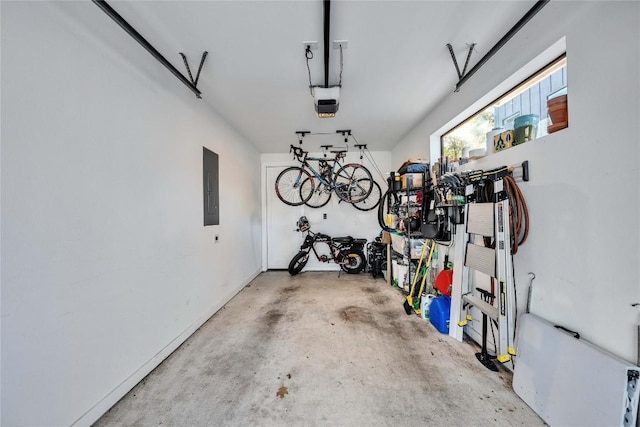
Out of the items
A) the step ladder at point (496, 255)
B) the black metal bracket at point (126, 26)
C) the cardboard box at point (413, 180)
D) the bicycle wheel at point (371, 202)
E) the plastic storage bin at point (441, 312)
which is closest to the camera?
the black metal bracket at point (126, 26)

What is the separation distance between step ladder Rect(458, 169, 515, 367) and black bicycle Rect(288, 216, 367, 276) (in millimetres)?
2527

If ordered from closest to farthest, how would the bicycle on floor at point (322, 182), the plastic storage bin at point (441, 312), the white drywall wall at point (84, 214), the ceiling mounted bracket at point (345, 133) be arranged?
the white drywall wall at point (84, 214) → the plastic storage bin at point (441, 312) → the ceiling mounted bracket at point (345, 133) → the bicycle on floor at point (322, 182)

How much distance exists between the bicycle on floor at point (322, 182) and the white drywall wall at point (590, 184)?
9.18 feet

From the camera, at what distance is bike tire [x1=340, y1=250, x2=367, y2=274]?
4.50 metres

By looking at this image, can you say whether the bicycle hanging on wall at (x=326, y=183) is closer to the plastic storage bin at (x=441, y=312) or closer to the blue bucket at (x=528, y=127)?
the plastic storage bin at (x=441, y=312)

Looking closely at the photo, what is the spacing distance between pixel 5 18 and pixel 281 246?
4266 mm

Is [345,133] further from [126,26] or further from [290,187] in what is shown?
[126,26]

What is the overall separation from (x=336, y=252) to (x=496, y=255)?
3.23 m

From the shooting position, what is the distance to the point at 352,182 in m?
4.24

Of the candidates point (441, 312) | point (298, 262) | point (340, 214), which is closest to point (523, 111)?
point (441, 312)

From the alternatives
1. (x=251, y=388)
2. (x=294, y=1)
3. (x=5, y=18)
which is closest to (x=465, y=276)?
(x=251, y=388)

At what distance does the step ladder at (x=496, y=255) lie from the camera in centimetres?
156

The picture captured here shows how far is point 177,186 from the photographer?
→ 2205mm

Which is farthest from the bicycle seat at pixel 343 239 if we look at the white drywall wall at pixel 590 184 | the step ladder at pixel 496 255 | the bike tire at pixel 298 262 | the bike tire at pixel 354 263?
the white drywall wall at pixel 590 184
